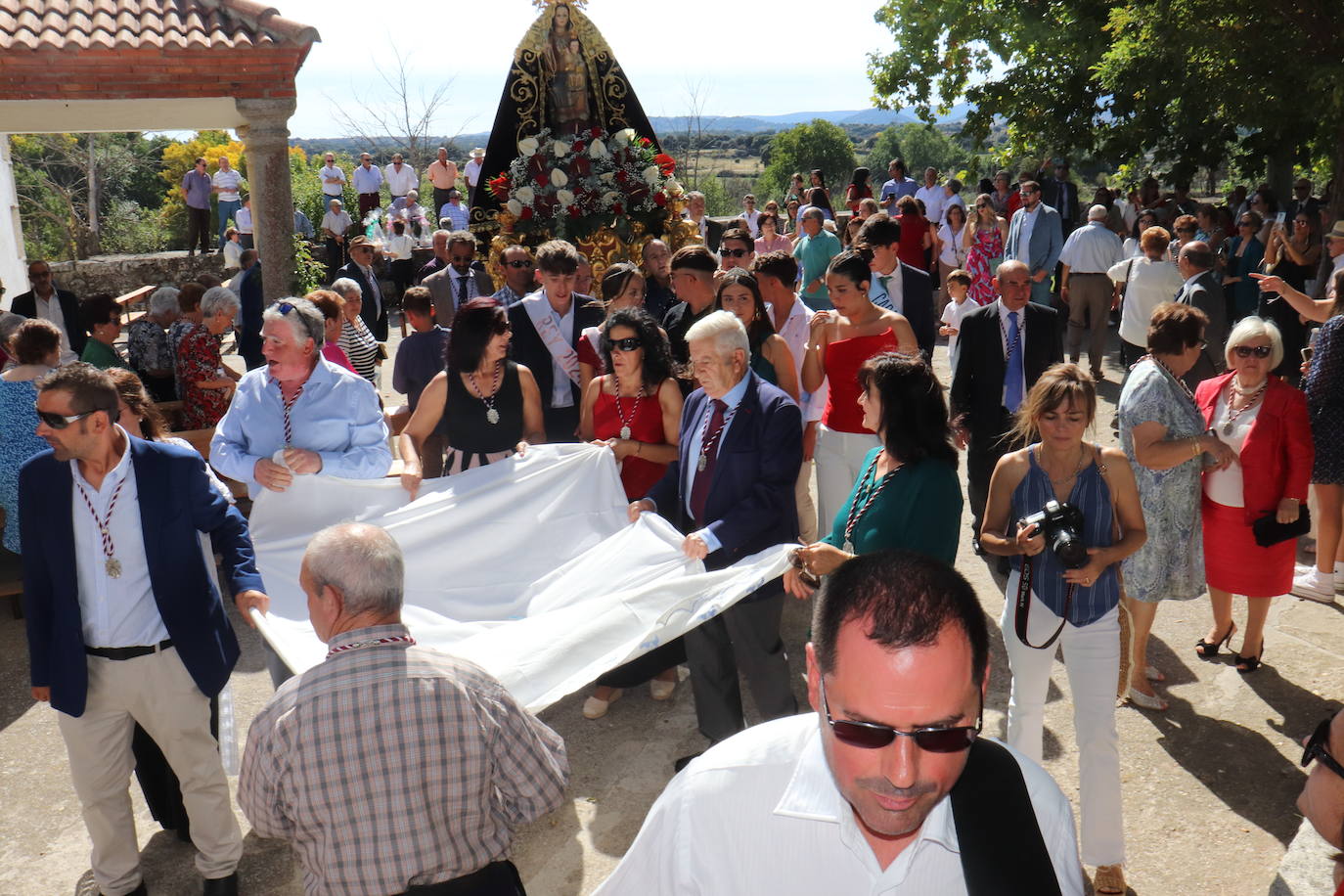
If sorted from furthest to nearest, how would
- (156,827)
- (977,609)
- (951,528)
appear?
(156,827), (951,528), (977,609)

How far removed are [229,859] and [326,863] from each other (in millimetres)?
1728

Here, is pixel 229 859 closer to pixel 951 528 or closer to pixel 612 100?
pixel 951 528

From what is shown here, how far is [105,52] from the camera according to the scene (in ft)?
33.9

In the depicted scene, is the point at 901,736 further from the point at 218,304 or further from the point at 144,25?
the point at 144,25

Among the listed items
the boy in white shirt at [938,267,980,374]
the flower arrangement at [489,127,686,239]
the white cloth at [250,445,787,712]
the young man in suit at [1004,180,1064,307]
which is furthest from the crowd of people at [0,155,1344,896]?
the young man in suit at [1004,180,1064,307]

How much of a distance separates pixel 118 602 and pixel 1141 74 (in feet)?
58.3

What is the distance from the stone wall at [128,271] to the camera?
19344mm

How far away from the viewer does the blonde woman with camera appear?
13.5ft

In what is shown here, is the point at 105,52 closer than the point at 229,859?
No

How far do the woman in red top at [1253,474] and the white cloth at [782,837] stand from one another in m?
4.31

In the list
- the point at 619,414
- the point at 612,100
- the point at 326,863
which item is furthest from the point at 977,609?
the point at 612,100

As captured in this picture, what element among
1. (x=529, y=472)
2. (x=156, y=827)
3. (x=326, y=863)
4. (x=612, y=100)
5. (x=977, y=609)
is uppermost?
(x=612, y=100)

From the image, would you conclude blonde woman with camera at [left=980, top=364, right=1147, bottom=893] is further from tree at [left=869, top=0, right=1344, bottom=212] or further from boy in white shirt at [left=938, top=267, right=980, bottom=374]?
tree at [left=869, top=0, right=1344, bottom=212]

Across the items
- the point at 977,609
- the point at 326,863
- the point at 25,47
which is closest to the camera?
the point at 977,609
